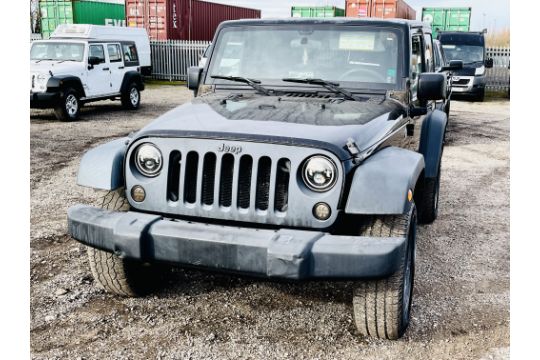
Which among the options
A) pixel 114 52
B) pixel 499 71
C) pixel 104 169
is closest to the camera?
pixel 104 169

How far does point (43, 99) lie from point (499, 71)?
15.7 meters

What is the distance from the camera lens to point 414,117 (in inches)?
176

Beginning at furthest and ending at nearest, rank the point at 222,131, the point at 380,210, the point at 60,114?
the point at 60,114, the point at 222,131, the point at 380,210

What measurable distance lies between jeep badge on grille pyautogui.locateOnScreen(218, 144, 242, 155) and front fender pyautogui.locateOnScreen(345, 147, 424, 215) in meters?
0.62

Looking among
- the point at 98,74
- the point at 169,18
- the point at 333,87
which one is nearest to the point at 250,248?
the point at 333,87

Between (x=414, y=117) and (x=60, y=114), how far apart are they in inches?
367

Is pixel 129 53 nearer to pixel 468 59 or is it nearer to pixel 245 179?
pixel 468 59

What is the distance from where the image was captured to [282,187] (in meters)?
3.06

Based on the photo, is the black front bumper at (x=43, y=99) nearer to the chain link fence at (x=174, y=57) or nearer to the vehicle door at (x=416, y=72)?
the vehicle door at (x=416, y=72)

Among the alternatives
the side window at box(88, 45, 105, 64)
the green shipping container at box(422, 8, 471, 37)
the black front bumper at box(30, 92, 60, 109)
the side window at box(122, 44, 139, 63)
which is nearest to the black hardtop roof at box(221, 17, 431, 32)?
the black front bumper at box(30, 92, 60, 109)

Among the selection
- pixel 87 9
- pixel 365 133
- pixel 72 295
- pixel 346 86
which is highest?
pixel 87 9

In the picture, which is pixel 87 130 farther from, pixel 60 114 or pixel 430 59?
pixel 430 59

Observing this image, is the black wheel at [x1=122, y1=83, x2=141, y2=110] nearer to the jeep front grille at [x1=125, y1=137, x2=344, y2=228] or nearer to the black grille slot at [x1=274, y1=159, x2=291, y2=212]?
the jeep front grille at [x1=125, y1=137, x2=344, y2=228]

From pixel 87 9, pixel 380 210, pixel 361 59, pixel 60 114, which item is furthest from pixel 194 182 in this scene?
pixel 87 9
